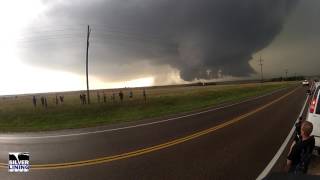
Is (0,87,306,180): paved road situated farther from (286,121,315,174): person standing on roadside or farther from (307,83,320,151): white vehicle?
(286,121,315,174): person standing on roadside

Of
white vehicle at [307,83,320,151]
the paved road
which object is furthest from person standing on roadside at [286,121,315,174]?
white vehicle at [307,83,320,151]

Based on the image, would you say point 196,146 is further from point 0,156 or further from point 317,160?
point 0,156

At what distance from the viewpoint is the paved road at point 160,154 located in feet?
25.4

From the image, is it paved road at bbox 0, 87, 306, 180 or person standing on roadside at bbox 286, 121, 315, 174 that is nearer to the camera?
person standing on roadside at bbox 286, 121, 315, 174

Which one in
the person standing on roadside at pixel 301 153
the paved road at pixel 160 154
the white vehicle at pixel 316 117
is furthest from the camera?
the white vehicle at pixel 316 117

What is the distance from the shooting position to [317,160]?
27.9ft

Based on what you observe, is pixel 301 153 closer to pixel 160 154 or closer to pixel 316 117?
pixel 316 117

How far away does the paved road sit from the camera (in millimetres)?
7750

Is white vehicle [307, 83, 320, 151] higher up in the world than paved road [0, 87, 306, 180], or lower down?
higher up

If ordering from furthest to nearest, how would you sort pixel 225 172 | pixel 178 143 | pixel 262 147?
pixel 178 143
pixel 262 147
pixel 225 172

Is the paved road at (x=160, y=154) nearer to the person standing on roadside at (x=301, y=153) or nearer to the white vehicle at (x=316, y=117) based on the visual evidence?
the white vehicle at (x=316, y=117)

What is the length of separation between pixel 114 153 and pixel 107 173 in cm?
240

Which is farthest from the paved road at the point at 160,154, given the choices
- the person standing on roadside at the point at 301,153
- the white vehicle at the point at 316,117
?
the person standing on roadside at the point at 301,153

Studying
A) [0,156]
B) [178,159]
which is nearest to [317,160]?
[178,159]
